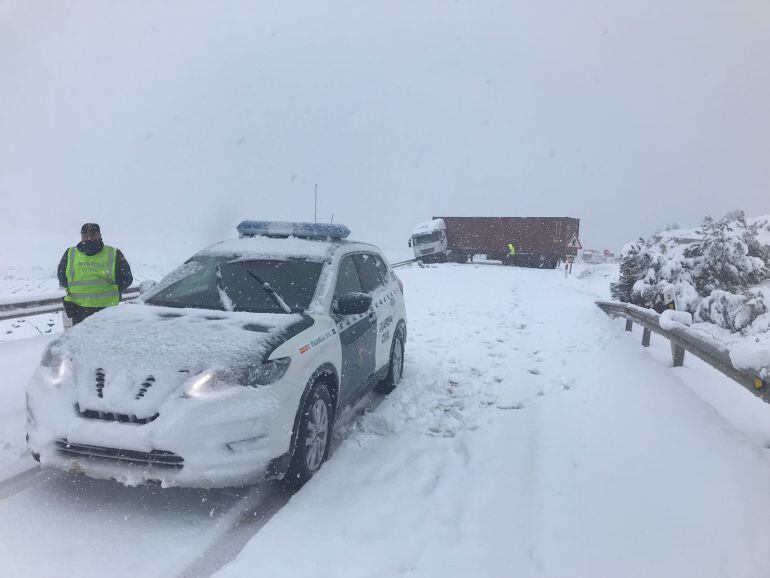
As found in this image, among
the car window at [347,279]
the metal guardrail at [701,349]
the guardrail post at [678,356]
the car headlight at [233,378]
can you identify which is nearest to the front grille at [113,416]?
the car headlight at [233,378]

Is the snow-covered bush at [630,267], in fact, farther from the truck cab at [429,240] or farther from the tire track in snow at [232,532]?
the truck cab at [429,240]

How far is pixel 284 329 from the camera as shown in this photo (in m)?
3.90

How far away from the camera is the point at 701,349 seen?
5.74 metres

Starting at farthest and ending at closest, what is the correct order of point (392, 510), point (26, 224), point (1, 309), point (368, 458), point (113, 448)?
point (26, 224) < point (1, 309) < point (368, 458) < point (392, 510) < point (113, 448)

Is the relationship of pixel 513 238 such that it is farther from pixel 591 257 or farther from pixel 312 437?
pixel 312 437

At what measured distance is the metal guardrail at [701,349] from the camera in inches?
172

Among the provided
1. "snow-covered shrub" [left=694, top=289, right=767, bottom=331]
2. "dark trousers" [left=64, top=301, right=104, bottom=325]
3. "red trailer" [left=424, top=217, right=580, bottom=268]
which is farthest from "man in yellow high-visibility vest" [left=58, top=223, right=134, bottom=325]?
"red trailer" [left=424, top=217, right=580, bottom=268]

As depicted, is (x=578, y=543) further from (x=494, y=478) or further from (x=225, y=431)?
(x=225, y=431)

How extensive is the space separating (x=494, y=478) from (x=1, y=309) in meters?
6.69

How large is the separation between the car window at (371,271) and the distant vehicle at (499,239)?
2666 cm

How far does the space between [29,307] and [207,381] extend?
5708 millimetres

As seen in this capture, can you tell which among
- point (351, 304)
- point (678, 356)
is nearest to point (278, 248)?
point (351, 304)

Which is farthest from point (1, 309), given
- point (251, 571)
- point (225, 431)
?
point (251, 571)

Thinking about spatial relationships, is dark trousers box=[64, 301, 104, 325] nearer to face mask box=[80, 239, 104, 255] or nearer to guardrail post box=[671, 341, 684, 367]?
face mask box=[80, 239, 104, 255]
